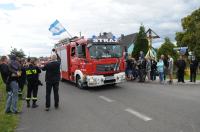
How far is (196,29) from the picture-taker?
69.1 metres

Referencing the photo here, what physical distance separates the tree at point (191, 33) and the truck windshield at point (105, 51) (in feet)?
163

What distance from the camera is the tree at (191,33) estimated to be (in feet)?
222

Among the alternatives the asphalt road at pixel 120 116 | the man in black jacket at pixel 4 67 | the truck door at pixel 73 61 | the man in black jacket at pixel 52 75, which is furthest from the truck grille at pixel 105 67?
the man in black jacket at pixel 4 67

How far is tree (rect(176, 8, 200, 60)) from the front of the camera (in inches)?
2667

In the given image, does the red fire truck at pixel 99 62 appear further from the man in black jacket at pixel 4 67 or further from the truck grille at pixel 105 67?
the man in black jacket at pixel 4 67

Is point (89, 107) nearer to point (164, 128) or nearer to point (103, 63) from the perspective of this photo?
point (164, 128)

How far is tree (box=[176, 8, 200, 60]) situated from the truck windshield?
163ft

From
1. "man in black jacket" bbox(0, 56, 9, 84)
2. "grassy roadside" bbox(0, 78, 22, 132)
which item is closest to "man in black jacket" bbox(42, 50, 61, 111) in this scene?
"man in black jacket" bbox(0, 56, 9, 84)

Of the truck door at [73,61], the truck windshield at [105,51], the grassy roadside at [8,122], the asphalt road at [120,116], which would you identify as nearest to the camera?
the asphalt road at [120,116]

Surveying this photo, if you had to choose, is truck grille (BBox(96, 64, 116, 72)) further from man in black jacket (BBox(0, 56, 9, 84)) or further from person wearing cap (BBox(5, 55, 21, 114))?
man in black jacket (BBox(0, 56, 9, 84))

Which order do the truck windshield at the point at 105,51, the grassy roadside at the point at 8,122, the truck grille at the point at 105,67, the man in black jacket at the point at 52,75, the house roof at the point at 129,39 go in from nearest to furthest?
the grassy roadside at the point at 8,122
the man in black jacket at the point at 52,75
the truck grille at the point at 105,67
the truck windshield at the point at 105,51
the house roof at the point at 129,39

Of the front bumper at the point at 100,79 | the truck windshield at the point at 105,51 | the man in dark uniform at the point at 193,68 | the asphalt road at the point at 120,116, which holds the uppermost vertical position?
the truck windshield at the point at 105,51

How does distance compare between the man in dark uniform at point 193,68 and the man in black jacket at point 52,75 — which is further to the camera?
the man in dark uniform at point 193,68

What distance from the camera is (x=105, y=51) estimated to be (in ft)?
63.4
